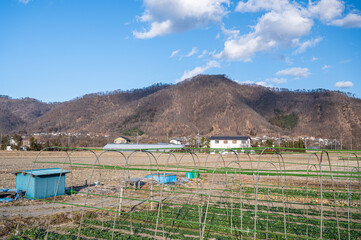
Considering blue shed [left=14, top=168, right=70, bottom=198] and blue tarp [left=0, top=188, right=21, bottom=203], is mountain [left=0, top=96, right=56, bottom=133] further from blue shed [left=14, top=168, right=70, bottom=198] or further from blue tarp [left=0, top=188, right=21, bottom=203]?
blue tarp [left=0, top=188, right=21, bottom=203]

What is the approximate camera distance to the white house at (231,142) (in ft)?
188

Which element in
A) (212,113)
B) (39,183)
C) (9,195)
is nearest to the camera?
(9,195)

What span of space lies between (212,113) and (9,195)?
98.5 meters

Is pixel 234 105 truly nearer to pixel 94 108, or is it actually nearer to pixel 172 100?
pixel 172 100

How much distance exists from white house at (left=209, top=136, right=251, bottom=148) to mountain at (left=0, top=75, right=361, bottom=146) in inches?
1062

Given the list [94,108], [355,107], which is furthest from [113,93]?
[355,107]

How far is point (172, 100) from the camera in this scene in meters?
124

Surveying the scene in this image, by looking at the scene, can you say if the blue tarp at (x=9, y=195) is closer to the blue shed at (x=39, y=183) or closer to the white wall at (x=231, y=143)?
the blue shed at (x=39, y=183)

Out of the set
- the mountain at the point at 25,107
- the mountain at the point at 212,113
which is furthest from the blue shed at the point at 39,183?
the mountain at the point at 25,107

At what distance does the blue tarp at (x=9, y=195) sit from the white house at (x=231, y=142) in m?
48.6

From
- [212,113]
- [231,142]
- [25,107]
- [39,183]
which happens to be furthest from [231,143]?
[25,107]

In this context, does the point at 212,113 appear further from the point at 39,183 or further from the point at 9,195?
the point at 9,195

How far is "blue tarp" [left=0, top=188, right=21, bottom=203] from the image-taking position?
36.4 feet

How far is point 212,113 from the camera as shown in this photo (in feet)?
354
